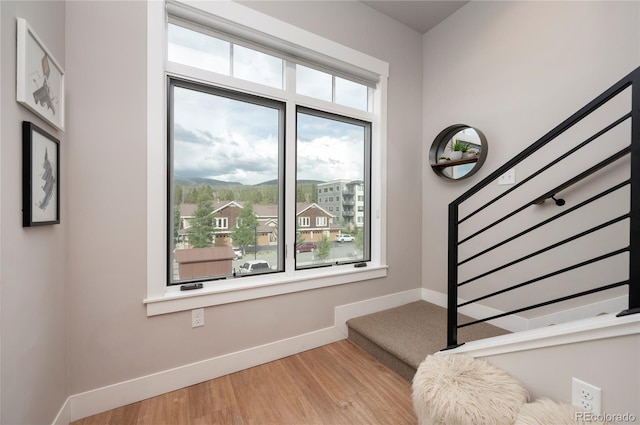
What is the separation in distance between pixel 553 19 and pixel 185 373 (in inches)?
141

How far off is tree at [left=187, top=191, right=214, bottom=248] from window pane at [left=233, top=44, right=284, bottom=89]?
0.97m

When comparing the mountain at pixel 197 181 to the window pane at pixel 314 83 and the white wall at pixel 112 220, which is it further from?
the window pane at pixel 314 83

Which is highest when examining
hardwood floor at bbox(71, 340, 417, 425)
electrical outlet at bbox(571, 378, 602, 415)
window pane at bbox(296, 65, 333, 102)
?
window pane at bbox(296, 65, 333, 102)

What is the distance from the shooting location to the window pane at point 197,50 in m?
1.79

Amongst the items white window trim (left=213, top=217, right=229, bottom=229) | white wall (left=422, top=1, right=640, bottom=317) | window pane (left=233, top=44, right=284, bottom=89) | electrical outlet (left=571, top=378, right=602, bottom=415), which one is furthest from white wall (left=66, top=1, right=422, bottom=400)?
white wall (left=422, top=1, right=640, bottom=317)

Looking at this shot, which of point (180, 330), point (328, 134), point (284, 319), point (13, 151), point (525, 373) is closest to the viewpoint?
point (13, 151)

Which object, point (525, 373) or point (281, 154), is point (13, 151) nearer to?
point (281, 154)

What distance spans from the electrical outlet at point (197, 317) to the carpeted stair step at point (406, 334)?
122 cm

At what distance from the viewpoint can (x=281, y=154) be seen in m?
2.19

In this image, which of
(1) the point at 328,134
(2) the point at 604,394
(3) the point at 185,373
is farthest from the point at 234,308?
(2) the point at 604,394

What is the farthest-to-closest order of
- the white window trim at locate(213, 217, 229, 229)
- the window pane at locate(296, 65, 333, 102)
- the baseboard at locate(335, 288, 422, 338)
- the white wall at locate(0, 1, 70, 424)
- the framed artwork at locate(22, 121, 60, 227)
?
the baseboard at locate(335, 288, 422, 338)
the window pane at locate(296, 65, 333, 102)
the white window trim at locate(213, 217, 229, 229)
the framed artwork at locate(22, 121, 60, 227)
the white wall at locate(0, 1, 70, 424)

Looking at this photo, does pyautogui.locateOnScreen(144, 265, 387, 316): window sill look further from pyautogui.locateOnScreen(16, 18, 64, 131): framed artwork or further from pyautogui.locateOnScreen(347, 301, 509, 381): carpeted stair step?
pyautogui.locateOnScreen(16, 18, 64, 131): framed artwork

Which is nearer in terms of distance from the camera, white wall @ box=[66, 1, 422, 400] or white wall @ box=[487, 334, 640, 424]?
white wall @ box=[487, 334, 640, 424]

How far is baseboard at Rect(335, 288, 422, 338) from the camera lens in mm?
2357
